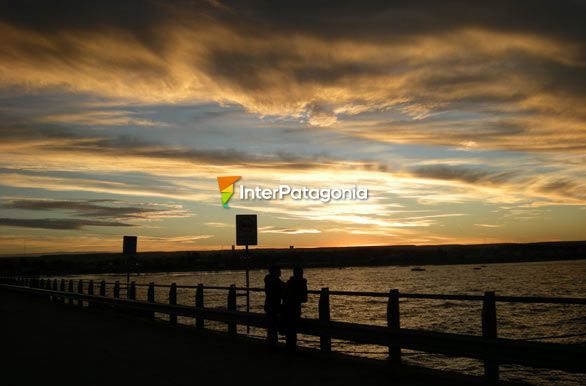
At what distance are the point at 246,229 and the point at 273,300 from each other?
5.76 meters

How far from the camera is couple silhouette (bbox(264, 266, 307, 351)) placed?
13.5 m

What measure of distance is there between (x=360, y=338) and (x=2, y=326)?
43.5 feet

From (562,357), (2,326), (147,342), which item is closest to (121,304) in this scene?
(2,326)

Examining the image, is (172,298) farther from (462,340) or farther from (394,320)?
(462,340)

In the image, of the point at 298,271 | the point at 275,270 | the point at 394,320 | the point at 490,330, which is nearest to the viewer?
the point at 490,330

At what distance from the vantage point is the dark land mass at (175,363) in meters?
10.2

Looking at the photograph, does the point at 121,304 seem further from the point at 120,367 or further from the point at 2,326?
the point at 120,367

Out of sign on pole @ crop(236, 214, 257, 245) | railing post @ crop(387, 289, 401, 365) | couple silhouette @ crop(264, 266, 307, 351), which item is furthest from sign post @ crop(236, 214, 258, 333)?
railing post @ crop(387, 289, 401, 365)

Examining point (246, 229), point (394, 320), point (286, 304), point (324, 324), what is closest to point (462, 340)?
point (394, 320)

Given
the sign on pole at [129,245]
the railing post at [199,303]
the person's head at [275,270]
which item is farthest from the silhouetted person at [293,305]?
the sign on pole at [129,245]

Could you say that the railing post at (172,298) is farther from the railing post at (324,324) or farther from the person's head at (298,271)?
the railing post at (324,324)

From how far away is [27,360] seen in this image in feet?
41.5

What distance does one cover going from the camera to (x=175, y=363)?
12.1 m

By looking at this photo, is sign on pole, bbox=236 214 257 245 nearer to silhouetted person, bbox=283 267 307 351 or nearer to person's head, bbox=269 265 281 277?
person's head, bbox=269 265 281 277
